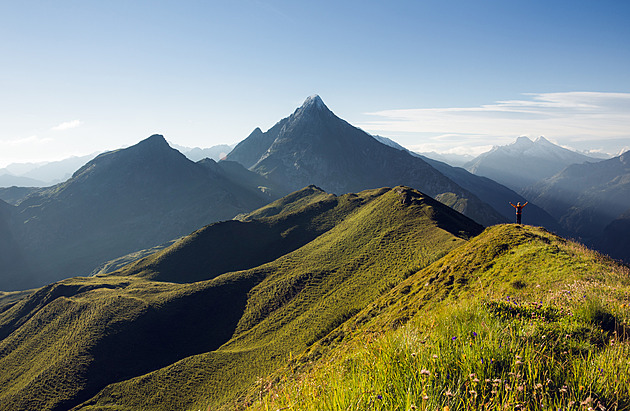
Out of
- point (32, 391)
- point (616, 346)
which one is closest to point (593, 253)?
point (616, 346)

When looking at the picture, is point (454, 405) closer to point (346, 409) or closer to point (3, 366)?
point (346, 409)

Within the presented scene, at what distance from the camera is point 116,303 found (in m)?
97.2

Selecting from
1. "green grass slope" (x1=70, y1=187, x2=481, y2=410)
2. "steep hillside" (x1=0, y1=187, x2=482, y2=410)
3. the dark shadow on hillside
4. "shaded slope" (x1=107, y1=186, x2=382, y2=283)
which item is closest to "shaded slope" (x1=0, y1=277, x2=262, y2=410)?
the dark shadow on hillside

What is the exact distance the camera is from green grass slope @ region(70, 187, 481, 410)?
63125mm

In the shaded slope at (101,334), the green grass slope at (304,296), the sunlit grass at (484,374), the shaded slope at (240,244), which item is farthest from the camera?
the shaded slope at (240,244)

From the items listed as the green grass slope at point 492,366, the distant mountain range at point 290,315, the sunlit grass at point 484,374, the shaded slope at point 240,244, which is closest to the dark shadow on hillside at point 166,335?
the distant mountain range at point 290,315

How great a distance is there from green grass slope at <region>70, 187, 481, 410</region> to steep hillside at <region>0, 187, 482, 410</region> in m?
0.36

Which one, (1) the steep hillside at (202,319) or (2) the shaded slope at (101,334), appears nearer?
(1) the steep hillside at (202,319)

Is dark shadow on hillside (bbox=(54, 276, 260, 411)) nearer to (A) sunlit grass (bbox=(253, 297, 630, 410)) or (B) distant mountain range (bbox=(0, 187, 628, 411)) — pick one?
(B) distant mountain range (bbox=(0, 187, 628, 411))

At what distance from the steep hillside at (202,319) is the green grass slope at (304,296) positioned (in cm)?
36

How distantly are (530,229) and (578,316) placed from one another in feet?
123

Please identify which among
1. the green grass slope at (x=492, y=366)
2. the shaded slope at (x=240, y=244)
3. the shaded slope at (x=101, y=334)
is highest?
the green grass slope at (x=492, y=366)

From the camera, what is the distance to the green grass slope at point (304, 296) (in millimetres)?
63125

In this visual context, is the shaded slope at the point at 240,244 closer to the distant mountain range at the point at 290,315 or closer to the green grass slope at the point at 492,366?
the distant mountain range at the point at 290,315
